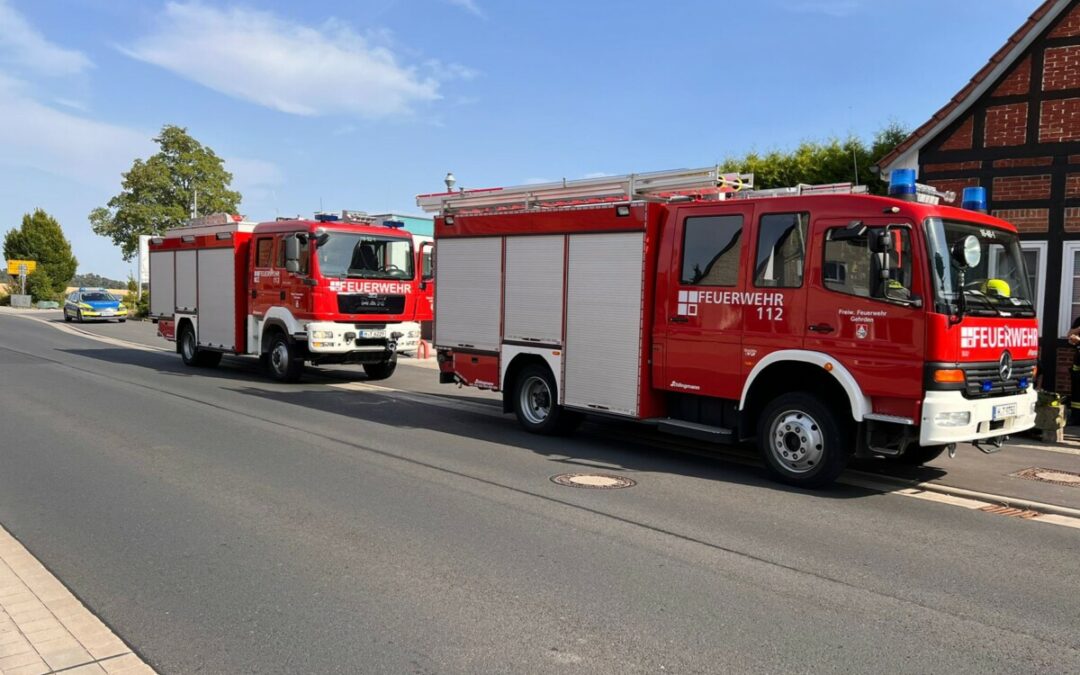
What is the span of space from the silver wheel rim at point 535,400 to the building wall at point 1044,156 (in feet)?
24.9

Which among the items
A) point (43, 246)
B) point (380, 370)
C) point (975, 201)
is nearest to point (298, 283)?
point (380, 370)

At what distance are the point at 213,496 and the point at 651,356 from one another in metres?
4.45

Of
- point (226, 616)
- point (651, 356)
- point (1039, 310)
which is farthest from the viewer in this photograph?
point (1039, 310)

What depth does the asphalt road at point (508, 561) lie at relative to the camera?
3.94 metres

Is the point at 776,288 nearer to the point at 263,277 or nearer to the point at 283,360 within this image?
the point at 283,360

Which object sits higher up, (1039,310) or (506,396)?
(1039,310)

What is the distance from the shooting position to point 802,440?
740 cm

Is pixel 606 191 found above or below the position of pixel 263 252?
above

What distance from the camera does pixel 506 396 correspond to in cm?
1038

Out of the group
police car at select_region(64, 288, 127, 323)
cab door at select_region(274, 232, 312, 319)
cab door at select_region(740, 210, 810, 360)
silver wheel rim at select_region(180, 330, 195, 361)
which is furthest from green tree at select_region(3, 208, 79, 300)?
cab door at select_region(740, 210, 810, 360)

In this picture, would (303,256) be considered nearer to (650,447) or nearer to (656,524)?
(650,447)

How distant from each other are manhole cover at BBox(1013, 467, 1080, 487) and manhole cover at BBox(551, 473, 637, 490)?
4036 mm

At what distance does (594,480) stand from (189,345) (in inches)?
520

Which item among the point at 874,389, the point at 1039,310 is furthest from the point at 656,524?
→ the point at 1039,310
